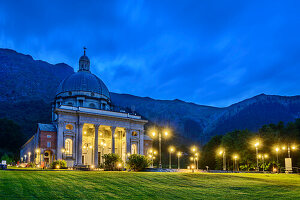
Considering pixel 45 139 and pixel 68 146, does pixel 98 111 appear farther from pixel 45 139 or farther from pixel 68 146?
pixel 45 139

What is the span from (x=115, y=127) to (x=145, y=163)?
3511cm

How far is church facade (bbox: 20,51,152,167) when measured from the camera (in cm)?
Result: 6062

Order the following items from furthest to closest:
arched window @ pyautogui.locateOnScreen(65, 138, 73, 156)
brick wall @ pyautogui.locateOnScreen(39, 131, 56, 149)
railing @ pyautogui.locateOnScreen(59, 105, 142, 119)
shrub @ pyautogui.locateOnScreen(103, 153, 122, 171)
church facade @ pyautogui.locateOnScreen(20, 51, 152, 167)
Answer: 1. railing @ pyautogui.locateOnScreen(59, 105, 142, 119)
2. arched window @ pyautogui.locateOnScreen(65, 138, 73, 156)
3. church facade @ pyautogui.locateOnScreen(20, 51, 152, 167)
4. brick wall @ pyautogui.locateOnScreen(39, 131, 56, 149)
5. shrub @ pyautogui.locateOnScreen(103, 153, 122, 171)

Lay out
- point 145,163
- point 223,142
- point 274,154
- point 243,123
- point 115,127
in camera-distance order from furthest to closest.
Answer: point 243,123
point 223,142
point 115,127
point 274,154
point 145,163

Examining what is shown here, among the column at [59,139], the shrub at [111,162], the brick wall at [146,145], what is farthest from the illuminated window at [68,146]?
the shrub at [111,162]

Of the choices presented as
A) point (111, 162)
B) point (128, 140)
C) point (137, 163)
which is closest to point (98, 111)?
point (128, 140)

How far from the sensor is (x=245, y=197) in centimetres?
1608

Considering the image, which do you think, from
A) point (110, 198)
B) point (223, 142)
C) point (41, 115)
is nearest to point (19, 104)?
point (41, 115)

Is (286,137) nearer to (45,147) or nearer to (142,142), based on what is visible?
(142,142)

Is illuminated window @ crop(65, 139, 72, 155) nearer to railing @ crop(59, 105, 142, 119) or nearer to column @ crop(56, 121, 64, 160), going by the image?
column @ crop(56, 121, 64, 160)

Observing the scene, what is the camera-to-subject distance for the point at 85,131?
6925cm

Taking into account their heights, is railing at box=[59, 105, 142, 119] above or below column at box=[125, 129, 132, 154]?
above

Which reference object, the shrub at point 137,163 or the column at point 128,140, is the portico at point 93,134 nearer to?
the column at point 128,140

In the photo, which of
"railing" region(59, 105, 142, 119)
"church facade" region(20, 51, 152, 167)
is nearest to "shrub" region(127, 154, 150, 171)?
Answer: "church facade" region(20, 51, 152, 167)
